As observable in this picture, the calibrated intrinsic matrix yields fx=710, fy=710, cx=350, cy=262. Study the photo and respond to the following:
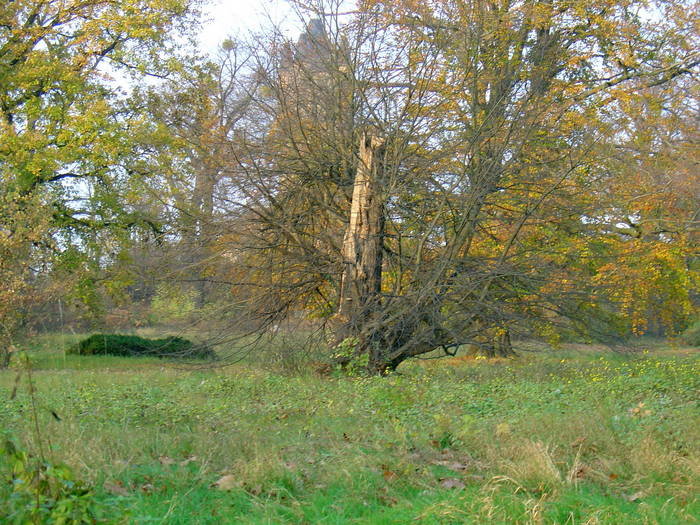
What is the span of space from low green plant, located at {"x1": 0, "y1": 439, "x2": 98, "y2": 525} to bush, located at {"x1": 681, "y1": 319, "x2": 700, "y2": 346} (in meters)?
34.1

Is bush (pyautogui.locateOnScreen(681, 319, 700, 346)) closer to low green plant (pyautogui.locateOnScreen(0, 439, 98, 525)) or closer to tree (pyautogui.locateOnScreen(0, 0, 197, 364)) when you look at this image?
tree (pyautogui.locateOnScreen(0, 0, 197, 364))

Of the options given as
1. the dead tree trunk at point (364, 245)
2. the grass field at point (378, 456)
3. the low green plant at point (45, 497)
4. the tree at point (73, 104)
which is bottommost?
the grass field at point (378, 456)

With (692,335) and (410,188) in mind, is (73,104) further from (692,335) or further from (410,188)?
(692,335)

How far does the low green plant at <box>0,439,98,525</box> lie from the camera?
3.55 m

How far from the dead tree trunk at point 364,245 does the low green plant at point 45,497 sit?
9011 mm

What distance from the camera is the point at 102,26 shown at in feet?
73.6

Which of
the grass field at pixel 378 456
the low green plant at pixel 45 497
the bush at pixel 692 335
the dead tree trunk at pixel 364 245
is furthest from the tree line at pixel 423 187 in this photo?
the bush at pixel 692 335

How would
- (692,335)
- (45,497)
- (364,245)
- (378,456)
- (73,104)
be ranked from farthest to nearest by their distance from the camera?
(692,335), (73,104), (364,245), (378,456), (45,497)

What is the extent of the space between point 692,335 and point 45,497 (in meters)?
34.7

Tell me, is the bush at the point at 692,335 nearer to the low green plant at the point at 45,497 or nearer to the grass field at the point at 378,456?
the grass field at the point at 378,456

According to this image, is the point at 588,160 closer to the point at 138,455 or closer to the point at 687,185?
the point at 687,185

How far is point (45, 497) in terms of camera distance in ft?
11.9

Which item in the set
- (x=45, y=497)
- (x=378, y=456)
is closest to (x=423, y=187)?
(x=378, y=456)

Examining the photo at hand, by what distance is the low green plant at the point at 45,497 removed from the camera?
3.55m
